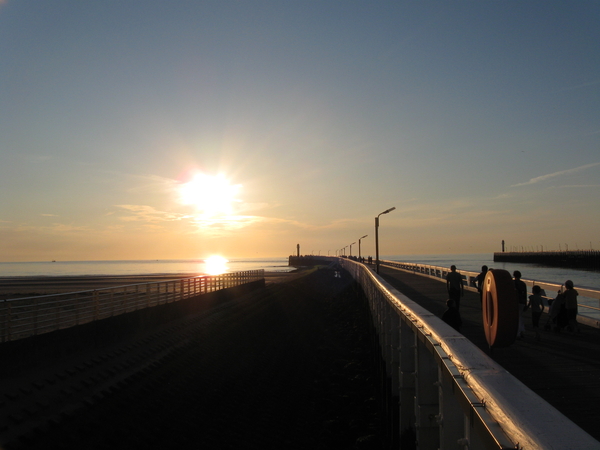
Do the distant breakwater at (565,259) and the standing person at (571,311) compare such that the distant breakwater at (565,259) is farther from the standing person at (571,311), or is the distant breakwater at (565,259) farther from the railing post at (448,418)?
the railing post at (448,418)

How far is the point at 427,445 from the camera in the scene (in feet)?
16.9

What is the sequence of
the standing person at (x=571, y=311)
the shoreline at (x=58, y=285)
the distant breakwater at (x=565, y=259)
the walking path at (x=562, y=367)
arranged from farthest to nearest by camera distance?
1. the distant breakwater at (x=565, y=259)
2. the shoreline at (x=58, y=285)
3. the standing person at (x=571, y=311)
4. the walking path at (x=562, y=367)

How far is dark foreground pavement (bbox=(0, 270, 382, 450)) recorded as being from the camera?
941 cm

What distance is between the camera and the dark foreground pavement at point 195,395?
30.9 feet

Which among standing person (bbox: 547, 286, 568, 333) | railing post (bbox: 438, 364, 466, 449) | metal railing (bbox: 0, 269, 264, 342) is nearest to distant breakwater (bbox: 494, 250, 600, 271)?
metal railing (bbox: 0, 269, 264, 342)

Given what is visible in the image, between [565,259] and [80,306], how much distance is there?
127532mm

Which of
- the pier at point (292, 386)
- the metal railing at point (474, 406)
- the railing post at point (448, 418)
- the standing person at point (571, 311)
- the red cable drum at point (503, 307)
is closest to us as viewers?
the metal railing at point (474, 406)

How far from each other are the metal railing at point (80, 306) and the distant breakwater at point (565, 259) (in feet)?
351

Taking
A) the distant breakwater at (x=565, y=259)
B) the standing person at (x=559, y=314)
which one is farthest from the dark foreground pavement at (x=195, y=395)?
the distant breakwater at (x=565, y=259)

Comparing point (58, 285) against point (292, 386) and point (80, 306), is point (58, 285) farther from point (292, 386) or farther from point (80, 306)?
point (292, 386)

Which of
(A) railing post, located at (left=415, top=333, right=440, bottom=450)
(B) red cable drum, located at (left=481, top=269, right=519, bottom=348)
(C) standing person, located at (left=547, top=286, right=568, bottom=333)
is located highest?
(B) red cable drum, located at (left=481, top=269, right=519, bottom=348)

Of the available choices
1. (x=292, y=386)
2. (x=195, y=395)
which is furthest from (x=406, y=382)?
(x=292, y=386)

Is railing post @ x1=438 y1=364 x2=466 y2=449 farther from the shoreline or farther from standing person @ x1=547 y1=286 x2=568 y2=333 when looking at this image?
the shoreline

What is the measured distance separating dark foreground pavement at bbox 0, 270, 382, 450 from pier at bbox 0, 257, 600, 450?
47 millimetres
